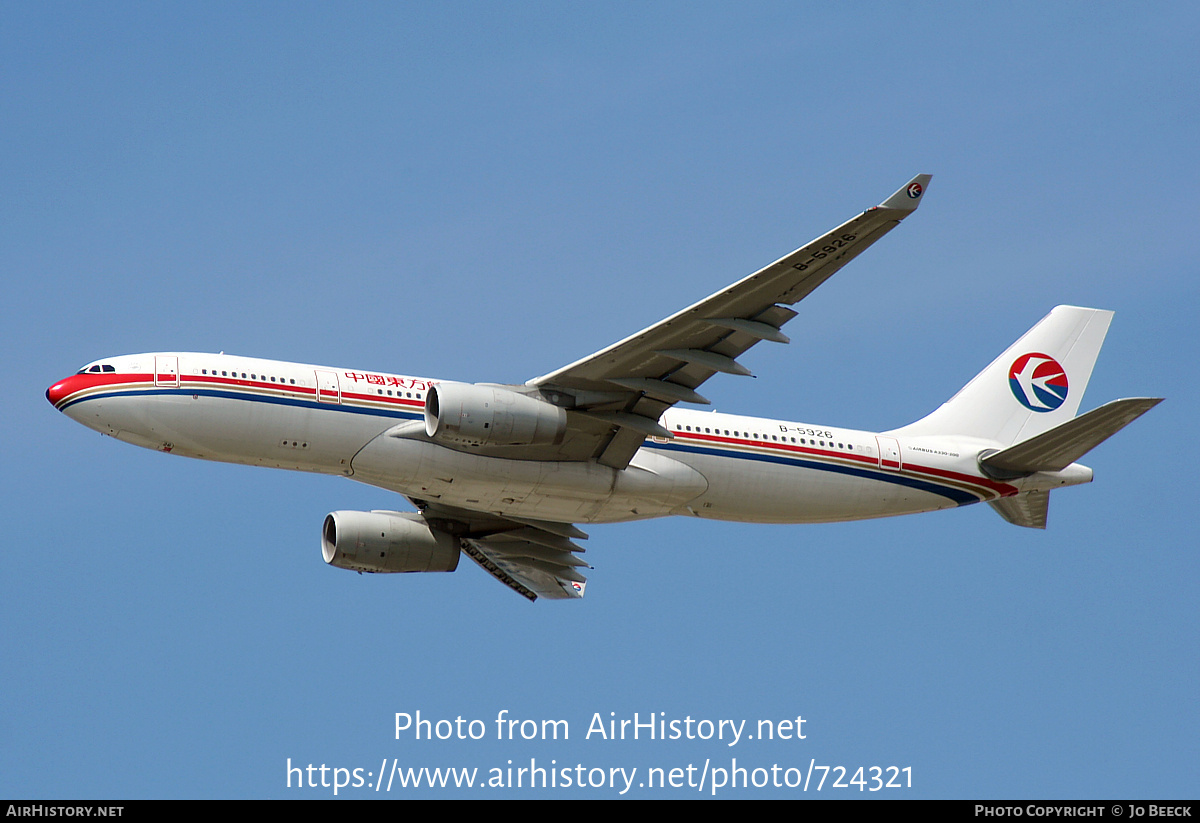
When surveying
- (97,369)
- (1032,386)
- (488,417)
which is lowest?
(488,417)

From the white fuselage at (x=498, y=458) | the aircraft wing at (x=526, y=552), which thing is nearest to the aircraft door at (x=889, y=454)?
the white fuselage at (x=498, y=458)

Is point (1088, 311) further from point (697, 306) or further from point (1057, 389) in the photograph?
point (697, 306)

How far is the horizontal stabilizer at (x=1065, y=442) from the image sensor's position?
121 feet

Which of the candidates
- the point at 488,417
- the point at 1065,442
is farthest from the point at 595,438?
the point at 1065,442

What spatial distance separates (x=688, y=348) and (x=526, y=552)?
1218 cm

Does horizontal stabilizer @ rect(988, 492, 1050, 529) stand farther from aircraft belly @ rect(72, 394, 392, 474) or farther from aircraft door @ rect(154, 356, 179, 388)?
aircraft door @ rect(154, 356, 179, 388)

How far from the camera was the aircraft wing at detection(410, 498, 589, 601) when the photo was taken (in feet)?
141

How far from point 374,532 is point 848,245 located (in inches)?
692

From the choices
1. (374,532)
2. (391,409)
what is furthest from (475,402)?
(374,532)

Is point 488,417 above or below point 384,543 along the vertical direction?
above

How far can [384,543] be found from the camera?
4150 cm

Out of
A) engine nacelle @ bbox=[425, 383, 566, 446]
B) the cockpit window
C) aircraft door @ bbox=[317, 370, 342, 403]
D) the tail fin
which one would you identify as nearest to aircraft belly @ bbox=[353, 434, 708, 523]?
engine nacelle @ bbox=[425, 383, 566, 446]

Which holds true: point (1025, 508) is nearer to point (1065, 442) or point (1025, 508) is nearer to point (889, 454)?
point (1065, 442)

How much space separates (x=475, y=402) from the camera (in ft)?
112
